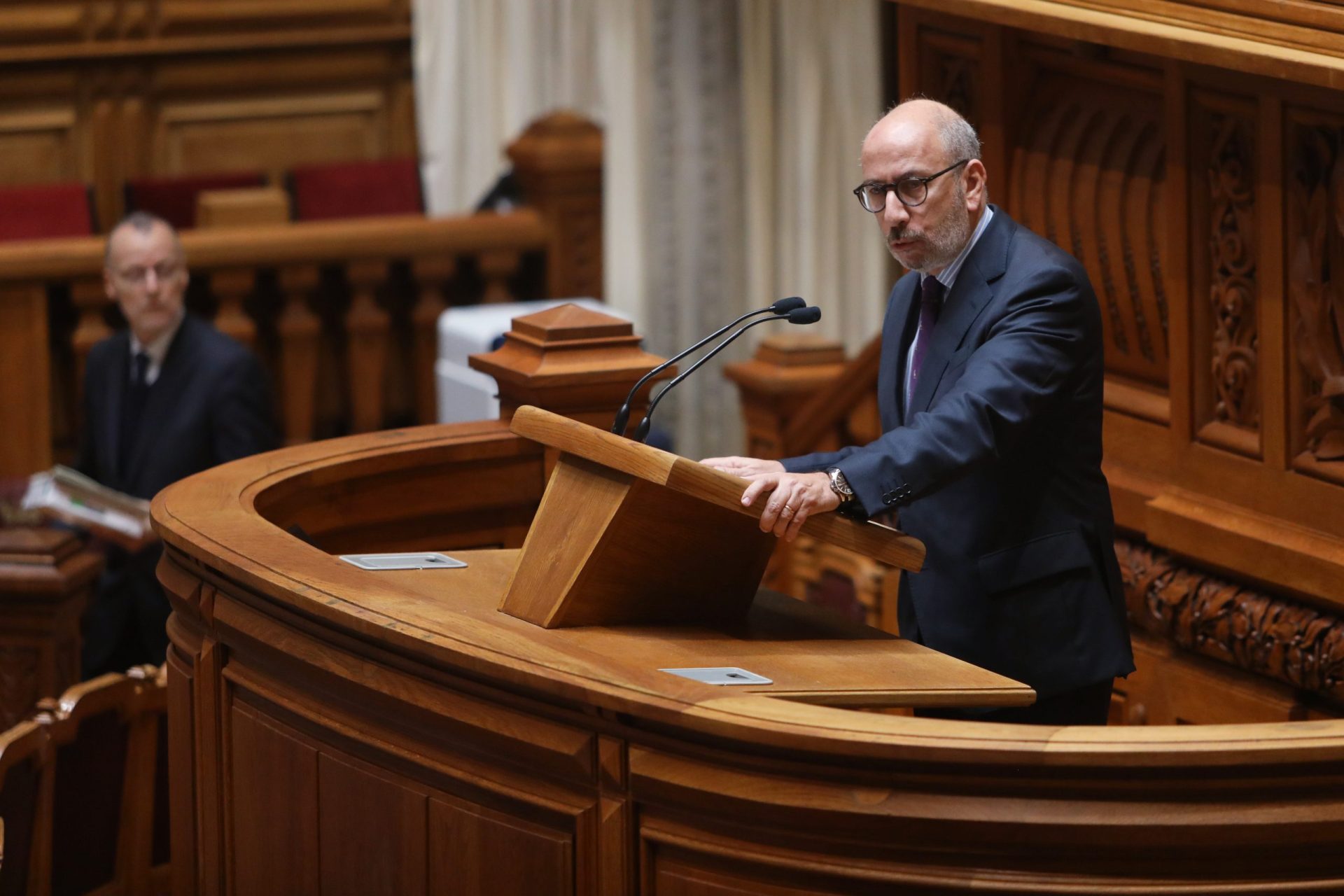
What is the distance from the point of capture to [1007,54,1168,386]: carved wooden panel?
3.99 metres

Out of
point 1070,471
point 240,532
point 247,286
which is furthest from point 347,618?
point 247,286

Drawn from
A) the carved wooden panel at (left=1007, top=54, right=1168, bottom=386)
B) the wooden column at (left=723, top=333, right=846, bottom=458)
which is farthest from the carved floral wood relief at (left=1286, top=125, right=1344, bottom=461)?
the wooden column at (left=723, top=333, right=846, bottom=458)

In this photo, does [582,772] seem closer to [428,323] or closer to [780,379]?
[780,379]

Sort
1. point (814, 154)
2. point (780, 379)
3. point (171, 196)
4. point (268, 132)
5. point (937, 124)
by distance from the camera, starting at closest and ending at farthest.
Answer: point (937, 124) → point (780, 379) → point (171, 196) → point (814, 154) → point (268, 132)

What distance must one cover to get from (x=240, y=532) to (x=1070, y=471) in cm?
131

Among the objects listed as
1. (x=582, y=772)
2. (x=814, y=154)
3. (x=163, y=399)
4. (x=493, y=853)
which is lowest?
(x=493, y=853)

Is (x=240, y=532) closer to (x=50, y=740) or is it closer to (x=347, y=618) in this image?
(x=347, y=618)

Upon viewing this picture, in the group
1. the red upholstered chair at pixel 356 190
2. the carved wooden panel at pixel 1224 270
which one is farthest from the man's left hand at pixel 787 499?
the red upholstered chair at pixel 356 190

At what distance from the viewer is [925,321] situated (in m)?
3.23

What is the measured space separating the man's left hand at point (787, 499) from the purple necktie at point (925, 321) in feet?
1.56

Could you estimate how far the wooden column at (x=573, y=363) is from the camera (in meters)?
4.03

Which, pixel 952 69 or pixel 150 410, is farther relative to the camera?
pixel 150 410

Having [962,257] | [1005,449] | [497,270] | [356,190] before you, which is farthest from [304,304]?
[1005,449]

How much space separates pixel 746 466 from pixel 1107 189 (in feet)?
5.12
